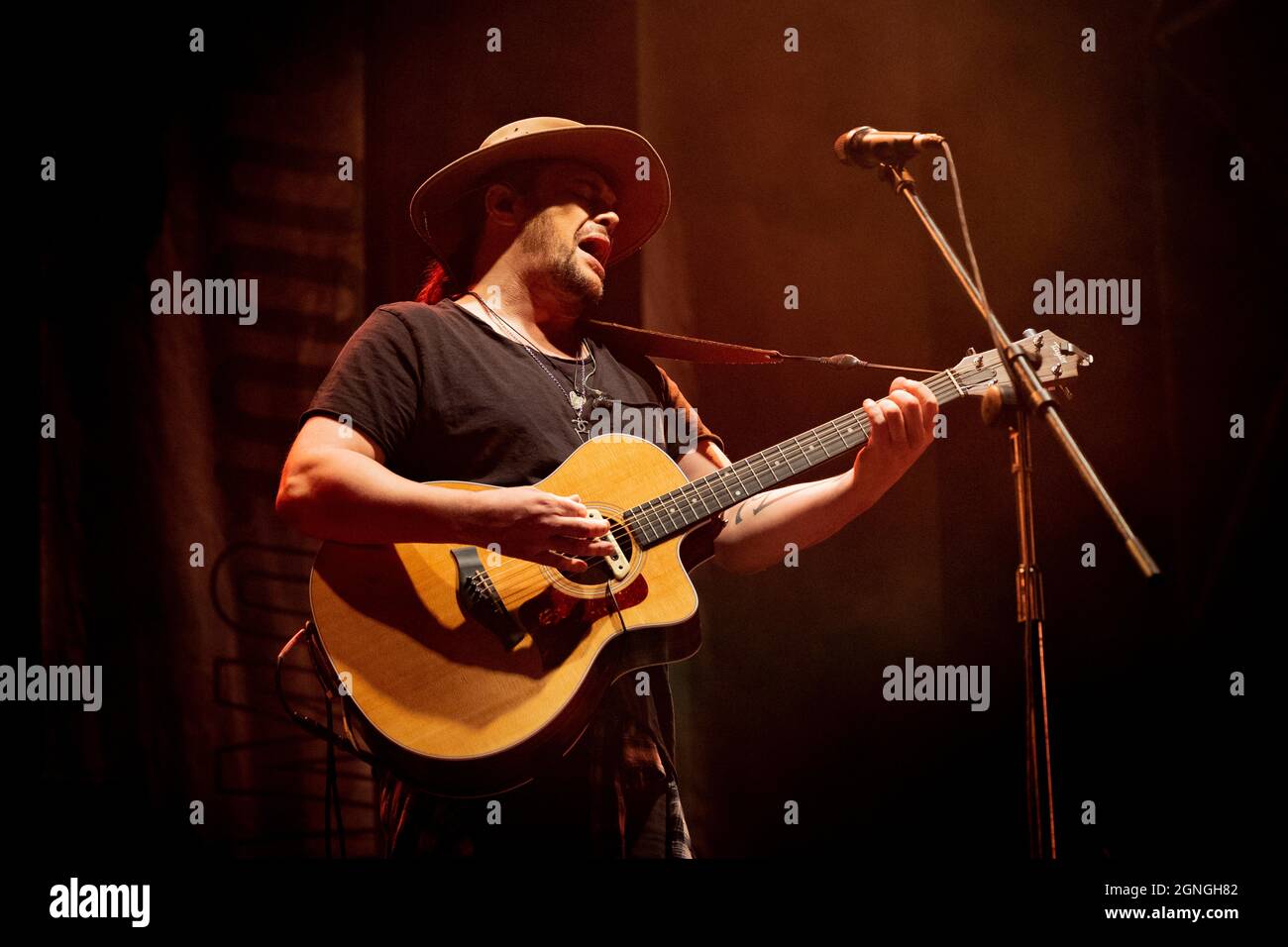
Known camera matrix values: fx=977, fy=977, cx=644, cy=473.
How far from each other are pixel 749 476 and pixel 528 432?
1.56 feet

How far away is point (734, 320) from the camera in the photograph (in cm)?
272

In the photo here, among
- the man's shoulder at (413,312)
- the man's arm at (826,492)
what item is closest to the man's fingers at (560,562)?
the man's arm at (826,492)

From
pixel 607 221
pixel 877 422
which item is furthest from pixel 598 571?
pixel 607 221

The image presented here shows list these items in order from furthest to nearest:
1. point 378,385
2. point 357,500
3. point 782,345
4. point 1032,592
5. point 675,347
Answer: point 782,345 < point 675,347 < point 378,385 < point 357,500 < point 1032,592

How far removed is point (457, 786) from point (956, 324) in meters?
1.84

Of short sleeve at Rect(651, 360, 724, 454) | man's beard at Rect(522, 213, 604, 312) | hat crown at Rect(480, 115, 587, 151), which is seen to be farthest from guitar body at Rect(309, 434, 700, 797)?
hat crown at Rect(480, 115, 587, 151)

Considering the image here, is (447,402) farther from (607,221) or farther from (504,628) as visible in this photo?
(607,221)

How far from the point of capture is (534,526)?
177 cm

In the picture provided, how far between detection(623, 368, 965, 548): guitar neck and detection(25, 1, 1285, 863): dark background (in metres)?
0.59

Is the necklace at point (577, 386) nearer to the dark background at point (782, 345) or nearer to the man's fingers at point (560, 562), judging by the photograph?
the man's fingers at point (560, 562)

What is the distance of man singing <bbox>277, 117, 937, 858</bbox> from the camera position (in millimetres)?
1754
